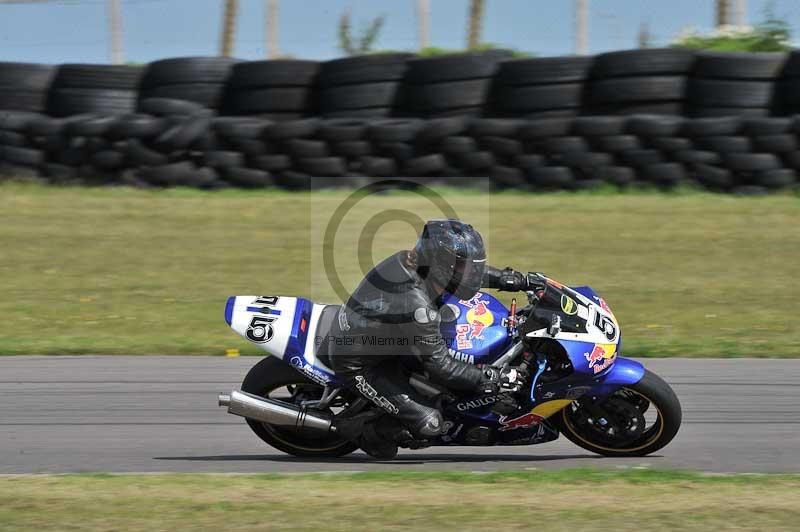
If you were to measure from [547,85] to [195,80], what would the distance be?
4.34 meters

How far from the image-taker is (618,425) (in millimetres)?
5859

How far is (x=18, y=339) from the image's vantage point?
28.9 ft

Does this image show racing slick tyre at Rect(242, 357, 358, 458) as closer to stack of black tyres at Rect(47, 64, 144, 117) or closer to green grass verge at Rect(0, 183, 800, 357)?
green grass verge at Rect(0, 183, 800, 357)

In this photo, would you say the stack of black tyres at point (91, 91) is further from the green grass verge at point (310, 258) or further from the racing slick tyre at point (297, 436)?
the racing slick tyre at point (297, 436)

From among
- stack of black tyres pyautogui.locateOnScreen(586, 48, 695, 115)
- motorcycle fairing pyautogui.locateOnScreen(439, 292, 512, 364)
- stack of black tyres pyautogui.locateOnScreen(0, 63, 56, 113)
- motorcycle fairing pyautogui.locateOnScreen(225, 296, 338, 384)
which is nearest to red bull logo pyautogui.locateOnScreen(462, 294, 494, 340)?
motorcycle fairing pyautogui.locateOnScreen(439, 292, 512, 364)

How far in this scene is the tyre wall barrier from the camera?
1309 cm

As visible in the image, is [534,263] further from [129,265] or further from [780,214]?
[129,265]

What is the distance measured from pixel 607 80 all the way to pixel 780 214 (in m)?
2.49

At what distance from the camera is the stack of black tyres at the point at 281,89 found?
549 inches

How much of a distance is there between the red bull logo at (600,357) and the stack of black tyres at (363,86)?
28.3 ft

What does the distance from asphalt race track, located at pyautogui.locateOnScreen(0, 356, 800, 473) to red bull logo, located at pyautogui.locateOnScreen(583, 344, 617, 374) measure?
1.83 ft

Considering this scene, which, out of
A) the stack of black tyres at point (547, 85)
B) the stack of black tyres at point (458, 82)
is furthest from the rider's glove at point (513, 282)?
the stack of black tyres at point (458, 82)

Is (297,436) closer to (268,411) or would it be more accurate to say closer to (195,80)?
(268,411)

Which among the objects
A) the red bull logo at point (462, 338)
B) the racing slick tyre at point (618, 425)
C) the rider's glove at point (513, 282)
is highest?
the rider's glove at point (513, 282)
